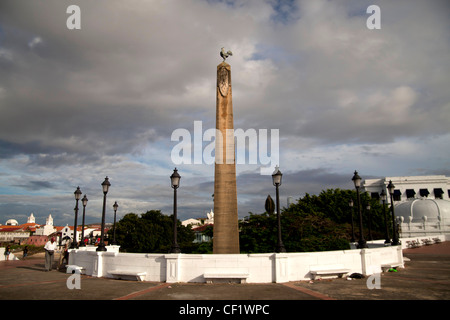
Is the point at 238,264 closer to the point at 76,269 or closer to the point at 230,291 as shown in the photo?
the point at 230,291

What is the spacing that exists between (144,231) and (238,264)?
46575 mm

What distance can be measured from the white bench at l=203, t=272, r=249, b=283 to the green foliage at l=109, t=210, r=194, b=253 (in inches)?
1612

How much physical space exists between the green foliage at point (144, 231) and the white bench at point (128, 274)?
3894 centimetres

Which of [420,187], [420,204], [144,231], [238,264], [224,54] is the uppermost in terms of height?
[224,54]

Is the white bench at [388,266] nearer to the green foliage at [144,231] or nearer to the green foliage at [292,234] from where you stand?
the green foliage at [292,234]

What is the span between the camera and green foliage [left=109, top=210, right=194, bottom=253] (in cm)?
5278

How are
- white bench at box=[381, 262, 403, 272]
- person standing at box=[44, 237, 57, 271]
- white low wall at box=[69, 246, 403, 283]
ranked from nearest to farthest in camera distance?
1. white low wall at box=[69, 246, 403, 283]
2. white bench at box=[381, 262, 403, 272]
3. person standing at box=[44, 237, 57, 271]

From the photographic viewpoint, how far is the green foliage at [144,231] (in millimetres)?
52778

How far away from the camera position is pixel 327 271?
11.7 metres

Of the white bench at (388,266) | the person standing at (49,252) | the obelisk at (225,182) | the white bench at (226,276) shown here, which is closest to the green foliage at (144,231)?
the person standing at (49,252)

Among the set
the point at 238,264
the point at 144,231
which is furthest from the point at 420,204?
the point at 238,264

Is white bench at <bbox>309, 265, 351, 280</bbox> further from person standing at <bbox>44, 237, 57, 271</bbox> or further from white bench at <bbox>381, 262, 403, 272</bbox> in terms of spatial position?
person standing at <bbox>44, 237, 57, 271</bbox>

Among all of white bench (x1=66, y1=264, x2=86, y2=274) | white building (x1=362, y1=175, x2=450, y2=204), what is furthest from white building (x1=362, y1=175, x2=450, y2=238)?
white bench (x1=66, y1=264, x2=86, y2=274)
